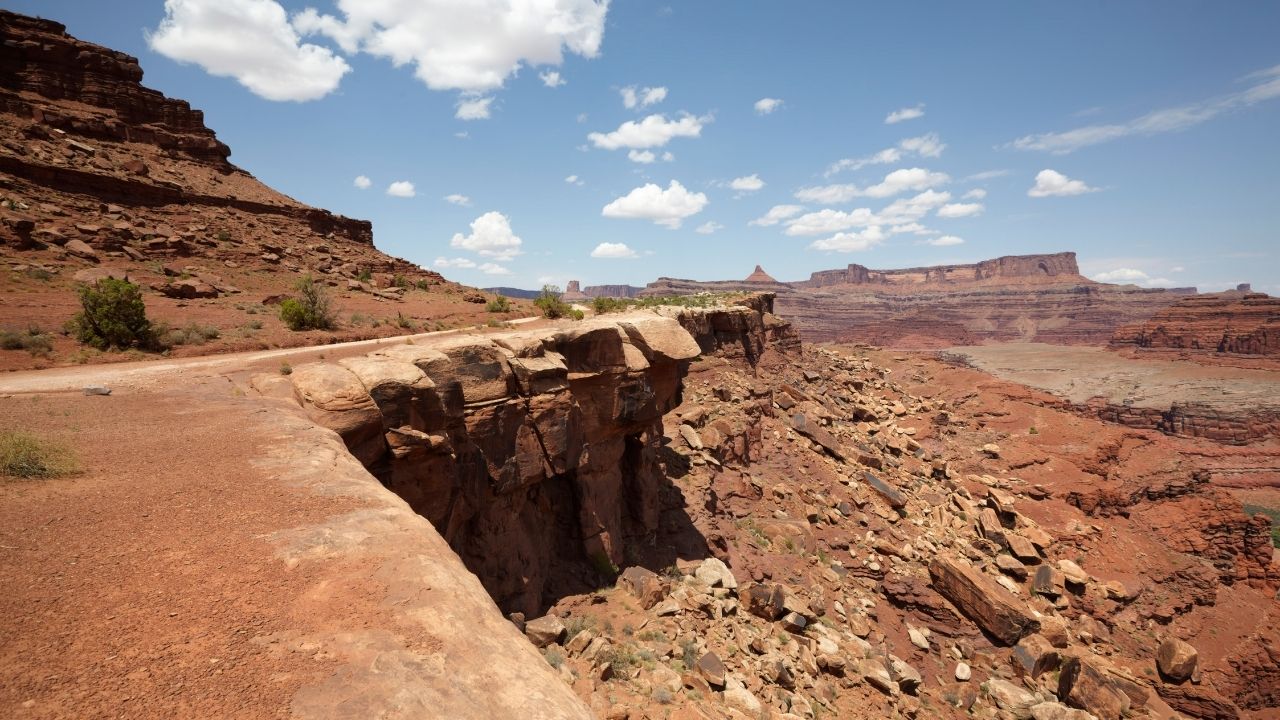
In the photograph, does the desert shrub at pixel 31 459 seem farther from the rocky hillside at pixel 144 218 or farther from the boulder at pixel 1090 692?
the boulder at pixel 1090 692

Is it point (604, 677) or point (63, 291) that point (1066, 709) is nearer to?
point (604, 677)

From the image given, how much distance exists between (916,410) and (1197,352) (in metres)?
109

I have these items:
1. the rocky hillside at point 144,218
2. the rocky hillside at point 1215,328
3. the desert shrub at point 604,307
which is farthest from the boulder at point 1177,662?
the rocky hillside at point 1215,328

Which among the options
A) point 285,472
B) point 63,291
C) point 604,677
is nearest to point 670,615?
point 604,677

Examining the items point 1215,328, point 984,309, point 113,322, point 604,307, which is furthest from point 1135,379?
point 113,322

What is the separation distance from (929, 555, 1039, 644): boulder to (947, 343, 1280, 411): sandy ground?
80209mm

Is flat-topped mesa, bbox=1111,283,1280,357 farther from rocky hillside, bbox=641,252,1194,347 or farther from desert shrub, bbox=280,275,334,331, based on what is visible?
desert shrub, bbox=280,275,334,331

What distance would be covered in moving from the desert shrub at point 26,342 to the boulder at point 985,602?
84.5 feet

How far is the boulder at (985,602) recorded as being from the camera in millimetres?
15312

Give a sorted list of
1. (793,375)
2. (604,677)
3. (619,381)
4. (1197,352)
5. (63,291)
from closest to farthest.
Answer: (604,677), (619,381), (63,291), (793,375), (1197,352)

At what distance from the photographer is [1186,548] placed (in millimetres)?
22625

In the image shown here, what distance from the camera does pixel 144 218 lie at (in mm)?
28047

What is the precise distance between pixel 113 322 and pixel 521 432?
11.9 metres

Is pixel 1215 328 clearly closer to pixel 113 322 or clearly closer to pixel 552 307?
pixel 552 307
